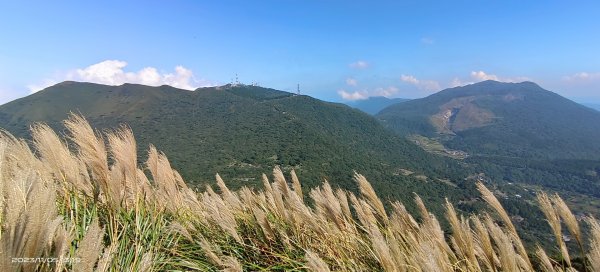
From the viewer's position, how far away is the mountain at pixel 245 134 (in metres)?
86.8

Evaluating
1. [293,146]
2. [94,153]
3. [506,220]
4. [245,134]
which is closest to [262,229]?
[94,153]

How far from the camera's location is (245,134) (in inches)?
4574

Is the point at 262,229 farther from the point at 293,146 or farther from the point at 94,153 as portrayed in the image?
the point at 293,146

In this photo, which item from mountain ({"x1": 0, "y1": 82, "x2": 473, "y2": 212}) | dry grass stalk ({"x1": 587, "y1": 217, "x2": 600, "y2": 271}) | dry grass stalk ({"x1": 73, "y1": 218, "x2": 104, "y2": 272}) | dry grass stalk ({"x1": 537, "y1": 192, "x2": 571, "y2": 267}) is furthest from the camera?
mountain ({"x1": 0, "y1": 82, "x2": 473, "y2": 212})

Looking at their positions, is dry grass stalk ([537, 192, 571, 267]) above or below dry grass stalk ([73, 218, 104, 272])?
below

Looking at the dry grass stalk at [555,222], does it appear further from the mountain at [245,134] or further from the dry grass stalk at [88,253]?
the mountain at [245,134]

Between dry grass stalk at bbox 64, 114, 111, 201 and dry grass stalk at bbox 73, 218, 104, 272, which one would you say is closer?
dry grass stalk at bbox 73, 218, 104, 272

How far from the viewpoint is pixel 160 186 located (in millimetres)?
3574

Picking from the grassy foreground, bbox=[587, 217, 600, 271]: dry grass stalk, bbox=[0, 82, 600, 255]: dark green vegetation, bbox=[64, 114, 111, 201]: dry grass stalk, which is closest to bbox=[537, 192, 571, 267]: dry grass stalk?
the grassy foreground

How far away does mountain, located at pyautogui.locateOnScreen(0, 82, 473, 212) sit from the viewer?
86.8m

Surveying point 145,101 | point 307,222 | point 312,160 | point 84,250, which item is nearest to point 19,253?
point 84,250

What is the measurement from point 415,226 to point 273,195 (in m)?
1.16

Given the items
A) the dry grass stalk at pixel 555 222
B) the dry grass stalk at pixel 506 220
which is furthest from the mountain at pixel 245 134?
the dry grass stalk at pixel 555 222

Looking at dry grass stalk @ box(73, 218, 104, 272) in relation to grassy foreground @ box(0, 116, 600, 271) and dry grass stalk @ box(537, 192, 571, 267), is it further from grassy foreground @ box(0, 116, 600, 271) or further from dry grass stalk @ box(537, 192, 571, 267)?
dry grass stalk @ box(537, 192, 571, 267)
